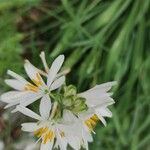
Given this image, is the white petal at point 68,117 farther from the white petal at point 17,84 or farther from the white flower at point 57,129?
the white petal at point 17,84

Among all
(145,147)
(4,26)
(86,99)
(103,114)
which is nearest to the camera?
(86,99)

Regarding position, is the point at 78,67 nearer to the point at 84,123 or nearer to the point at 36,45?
the point at 36,45

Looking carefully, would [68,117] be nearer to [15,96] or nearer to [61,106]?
[61,106]

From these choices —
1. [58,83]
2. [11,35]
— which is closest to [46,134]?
[58,83]


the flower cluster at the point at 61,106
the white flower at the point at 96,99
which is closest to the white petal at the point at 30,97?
the flower cluster at the point at 61,106

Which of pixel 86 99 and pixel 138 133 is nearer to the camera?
pixel 86 99

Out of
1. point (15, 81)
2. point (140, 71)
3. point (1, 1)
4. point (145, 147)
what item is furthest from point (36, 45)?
point (15, 81)
